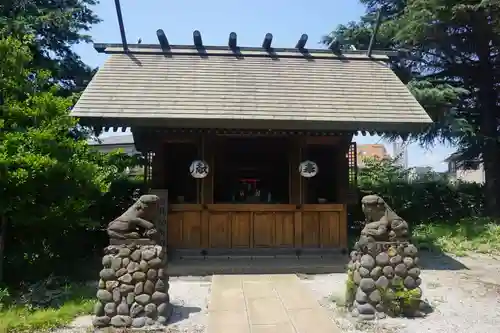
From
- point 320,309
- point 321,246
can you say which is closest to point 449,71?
point 321,246

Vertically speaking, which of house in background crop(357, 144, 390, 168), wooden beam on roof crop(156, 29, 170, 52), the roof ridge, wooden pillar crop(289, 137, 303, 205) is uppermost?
wooden beam on roof crop(156, 29, 170, 52)

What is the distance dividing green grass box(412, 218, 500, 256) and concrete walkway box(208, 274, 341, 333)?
4.69m

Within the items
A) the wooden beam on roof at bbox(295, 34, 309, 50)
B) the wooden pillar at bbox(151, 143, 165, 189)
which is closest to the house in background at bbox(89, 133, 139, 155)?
the wooden beam on roof at bbox(295, 34, 309, 50)

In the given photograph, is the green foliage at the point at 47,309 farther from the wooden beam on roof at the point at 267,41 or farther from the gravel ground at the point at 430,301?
the wooden beam on roof at the point at 267,41

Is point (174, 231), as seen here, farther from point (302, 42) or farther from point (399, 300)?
point (302, 42)

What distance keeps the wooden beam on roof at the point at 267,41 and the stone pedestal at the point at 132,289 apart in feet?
21.9

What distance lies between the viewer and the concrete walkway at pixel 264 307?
165 inches

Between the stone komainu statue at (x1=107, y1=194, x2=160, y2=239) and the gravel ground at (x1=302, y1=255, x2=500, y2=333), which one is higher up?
the stone komainu statue at (x1=107, y1=194, x2=160, y2=239)

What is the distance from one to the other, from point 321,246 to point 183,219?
273 centimetres

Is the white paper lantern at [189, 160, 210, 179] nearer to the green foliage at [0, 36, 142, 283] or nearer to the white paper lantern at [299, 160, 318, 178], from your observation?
the green foliage at [0, 36, 142, 283]

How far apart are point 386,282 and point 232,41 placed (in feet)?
22.9

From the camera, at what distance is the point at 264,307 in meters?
4.86

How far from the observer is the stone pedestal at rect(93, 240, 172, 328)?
4.25 meters

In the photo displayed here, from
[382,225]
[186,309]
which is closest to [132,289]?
[186,309]
